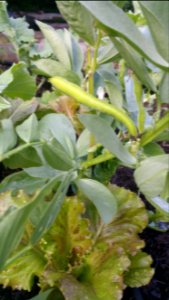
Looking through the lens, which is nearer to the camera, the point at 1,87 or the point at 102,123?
the point at 102,123

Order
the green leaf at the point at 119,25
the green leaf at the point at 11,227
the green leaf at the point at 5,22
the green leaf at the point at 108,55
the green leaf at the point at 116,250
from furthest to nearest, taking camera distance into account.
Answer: the green leaf at the point at 5,22
the green leaf at the point at 116,250
the green leaf at the point at 108,55
the green leaf at the point at 11,227
the green leaf at the point at 119,25

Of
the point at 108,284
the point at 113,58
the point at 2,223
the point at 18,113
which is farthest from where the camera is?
the point at 18,113

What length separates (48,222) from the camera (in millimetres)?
625

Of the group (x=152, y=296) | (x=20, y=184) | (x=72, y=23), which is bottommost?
(x=152, y=296)

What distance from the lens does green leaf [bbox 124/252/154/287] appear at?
2.99 feet

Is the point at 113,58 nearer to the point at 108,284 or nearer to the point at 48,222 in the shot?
the point at 48,222

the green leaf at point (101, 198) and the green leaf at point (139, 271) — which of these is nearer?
the green leaf at point (101, 198)

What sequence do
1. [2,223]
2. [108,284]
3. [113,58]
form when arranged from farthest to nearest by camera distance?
[108,284]
[113,58]
[2,223]

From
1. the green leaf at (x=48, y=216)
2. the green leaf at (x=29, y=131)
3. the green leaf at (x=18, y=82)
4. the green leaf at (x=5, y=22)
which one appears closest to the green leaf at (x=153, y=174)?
the green leaf at (x=48, y=216)

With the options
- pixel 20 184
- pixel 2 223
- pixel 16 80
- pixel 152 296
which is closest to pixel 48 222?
pixel 2 223

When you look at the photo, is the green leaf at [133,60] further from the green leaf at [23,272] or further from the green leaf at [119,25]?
the green leaf at [23,272]

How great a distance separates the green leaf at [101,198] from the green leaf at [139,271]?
29 cm

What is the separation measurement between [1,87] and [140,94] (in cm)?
29

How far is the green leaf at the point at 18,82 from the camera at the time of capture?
0.82 m
